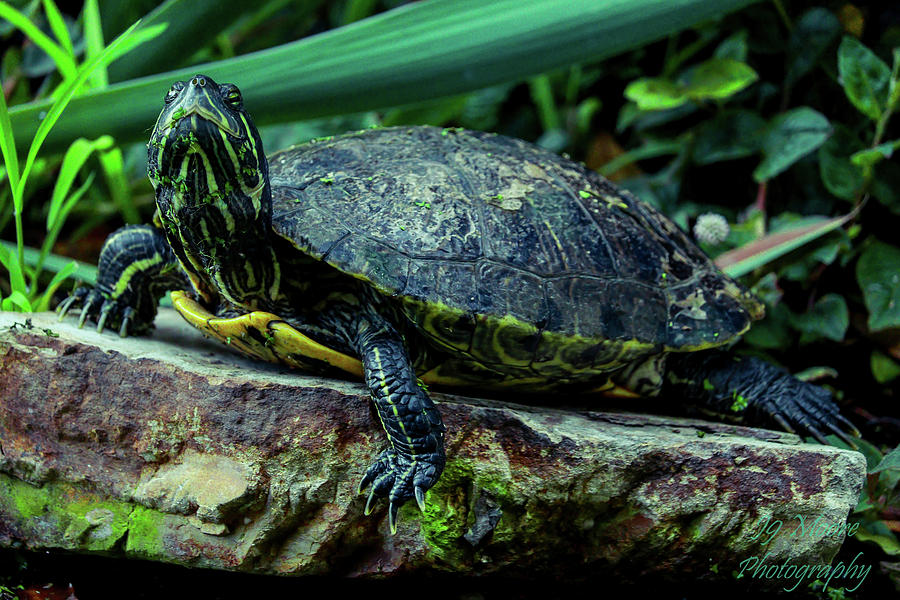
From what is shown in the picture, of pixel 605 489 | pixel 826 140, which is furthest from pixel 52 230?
pixel 826 140

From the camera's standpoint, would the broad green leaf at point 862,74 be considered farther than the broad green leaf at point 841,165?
No

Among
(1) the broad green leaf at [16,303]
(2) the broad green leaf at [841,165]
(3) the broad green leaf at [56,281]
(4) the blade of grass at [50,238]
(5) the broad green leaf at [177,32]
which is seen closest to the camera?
(1) the broad green leaf at [16,303]

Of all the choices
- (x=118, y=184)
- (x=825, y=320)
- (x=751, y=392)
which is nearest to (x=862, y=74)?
(x=825, y=320)

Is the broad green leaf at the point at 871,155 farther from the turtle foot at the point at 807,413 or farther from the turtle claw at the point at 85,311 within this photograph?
the turtle claw at the point at 85,311

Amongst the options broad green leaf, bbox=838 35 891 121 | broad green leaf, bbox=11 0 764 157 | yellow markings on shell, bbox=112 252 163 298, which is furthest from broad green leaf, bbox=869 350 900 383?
yellow markings on shell, bbox=112 252 163 298

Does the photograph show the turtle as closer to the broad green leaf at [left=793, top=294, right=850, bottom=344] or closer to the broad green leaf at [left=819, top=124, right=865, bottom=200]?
the broad green leaf at [left=793, top=294, right=850, bottom=344]

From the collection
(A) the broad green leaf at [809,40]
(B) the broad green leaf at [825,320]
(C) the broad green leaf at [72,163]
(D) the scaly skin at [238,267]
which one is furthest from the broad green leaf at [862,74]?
(C) the broad green leaf at [72,163]
